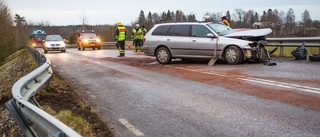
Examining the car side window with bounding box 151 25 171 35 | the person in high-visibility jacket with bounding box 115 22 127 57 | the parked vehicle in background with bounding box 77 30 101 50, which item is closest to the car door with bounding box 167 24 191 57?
the car side window with bounding box 151 25 171 35

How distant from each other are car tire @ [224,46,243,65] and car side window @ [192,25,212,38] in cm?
109

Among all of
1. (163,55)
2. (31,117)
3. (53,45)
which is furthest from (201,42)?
(53,45)

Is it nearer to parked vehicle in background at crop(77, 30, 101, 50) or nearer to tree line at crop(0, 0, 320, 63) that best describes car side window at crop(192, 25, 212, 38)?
parked vehicle in background at crop(77, 30, 101, 50)

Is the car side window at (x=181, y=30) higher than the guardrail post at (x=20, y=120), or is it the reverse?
the car side window at (x=181, y=30)

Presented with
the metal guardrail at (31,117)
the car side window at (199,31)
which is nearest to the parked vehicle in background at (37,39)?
the car side window at (199,31)

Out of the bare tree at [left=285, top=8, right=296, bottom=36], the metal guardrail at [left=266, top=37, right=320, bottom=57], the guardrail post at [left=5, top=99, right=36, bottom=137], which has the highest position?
the bare tree at [left=285, top=8, right=296, bottom=36]

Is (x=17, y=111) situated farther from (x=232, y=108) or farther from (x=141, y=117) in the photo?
(x=232, y=108)

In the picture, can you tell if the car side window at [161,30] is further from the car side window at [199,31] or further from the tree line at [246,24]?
the tree line at [246,24]

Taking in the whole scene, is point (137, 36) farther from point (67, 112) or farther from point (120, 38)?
point (67, 112)

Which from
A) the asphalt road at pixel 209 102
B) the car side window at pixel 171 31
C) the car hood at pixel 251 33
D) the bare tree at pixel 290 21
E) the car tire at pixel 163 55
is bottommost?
the asphalt road at pixel 209 102

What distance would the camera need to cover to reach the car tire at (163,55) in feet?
44.8

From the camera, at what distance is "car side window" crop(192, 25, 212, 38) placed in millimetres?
12781

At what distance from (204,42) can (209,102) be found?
6577 mm

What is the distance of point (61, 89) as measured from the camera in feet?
27.2
